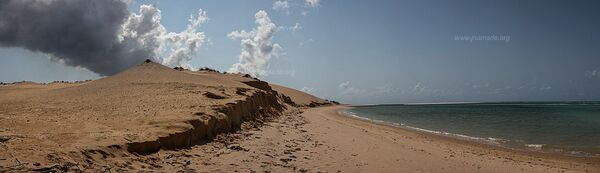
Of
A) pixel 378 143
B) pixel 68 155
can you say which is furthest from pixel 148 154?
pixel 378 143

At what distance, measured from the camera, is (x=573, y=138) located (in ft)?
65.5

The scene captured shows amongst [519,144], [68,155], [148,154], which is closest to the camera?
[68,155]

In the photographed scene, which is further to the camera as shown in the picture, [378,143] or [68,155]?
[378,143]

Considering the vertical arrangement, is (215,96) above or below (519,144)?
above

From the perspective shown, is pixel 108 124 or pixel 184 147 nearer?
pixel 184 147

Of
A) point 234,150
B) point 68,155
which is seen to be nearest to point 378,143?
point 234,150

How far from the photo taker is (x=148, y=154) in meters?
9.09

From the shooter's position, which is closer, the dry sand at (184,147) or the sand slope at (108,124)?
the sand slope at (108,124)

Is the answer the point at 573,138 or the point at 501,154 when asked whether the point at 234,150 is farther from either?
the point at 573,138

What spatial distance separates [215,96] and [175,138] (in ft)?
30.4

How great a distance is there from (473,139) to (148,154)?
16046 mm

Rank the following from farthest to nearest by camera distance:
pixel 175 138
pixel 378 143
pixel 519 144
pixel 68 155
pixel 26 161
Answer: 1. pixel 519 144
2. pixel 378 143
3. pixel 175 138
4. pixel 68 155
5. pixel 26 161

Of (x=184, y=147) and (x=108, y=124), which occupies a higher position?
(x=108, y=124)

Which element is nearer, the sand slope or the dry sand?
the sand slope
